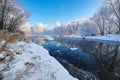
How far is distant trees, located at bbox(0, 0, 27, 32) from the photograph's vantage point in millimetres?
19375

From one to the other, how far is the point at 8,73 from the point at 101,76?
4.91 m

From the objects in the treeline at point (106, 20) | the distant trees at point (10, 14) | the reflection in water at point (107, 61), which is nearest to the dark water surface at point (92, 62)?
the reflection in water at point (107, 61)

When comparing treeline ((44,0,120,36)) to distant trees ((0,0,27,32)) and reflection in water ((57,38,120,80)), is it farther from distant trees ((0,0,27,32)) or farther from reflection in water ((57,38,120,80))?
distant trees ((0,0,27,32))

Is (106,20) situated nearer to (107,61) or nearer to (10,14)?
A: (10,14)

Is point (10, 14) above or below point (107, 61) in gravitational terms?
above

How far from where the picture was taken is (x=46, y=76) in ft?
15.5

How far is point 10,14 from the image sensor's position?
21.5 m

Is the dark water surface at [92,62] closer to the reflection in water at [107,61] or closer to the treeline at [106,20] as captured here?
the reflection in water at [107,61]

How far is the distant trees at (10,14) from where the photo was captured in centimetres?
1938

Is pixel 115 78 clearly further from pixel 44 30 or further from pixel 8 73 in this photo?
pixel 44 30

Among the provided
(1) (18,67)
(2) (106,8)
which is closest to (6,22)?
(1) (18,67)

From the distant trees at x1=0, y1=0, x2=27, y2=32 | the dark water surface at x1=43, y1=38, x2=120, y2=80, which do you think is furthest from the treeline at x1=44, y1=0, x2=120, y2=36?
the distant trees at x1=0, y1=0, x2=27, y2=32

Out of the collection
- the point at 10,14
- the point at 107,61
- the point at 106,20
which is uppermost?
the point at 106,20

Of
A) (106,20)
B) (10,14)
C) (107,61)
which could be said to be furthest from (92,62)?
(106,20)
